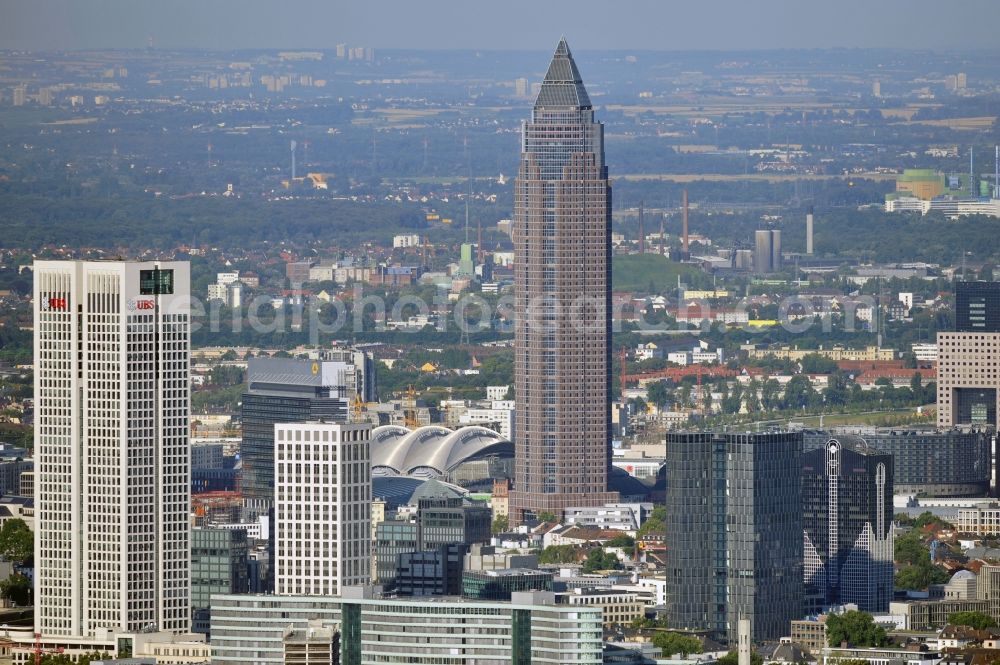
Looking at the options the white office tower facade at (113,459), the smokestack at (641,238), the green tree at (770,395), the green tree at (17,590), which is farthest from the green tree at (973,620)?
the smokestack at (641,238)

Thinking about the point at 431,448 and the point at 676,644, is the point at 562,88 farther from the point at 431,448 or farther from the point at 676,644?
the point at 676,644

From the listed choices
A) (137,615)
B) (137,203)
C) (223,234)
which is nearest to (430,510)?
(137,615)

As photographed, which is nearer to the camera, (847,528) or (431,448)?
(847,528)

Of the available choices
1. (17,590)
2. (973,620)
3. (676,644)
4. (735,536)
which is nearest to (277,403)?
(17,590)

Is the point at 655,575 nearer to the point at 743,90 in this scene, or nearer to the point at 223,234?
the point at 223,234

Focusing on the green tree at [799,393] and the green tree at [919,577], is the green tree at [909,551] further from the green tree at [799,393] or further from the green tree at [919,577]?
the green tree at [799,393]

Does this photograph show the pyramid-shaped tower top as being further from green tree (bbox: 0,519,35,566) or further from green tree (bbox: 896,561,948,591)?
green tree (bbox: 0,519,35,566)

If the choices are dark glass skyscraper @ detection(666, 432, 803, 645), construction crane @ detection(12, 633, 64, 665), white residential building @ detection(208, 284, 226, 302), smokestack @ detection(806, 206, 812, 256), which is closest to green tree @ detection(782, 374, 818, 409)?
white residential building @ detection(208, 284, 226, 302)
